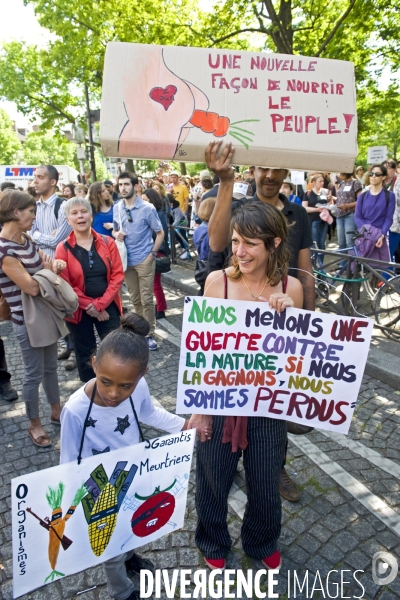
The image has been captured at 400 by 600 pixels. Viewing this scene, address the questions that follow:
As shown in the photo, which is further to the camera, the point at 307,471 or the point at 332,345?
the point at 307,471

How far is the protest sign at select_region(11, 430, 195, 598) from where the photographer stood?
5.07 feet

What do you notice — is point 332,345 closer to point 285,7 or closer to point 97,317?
point 97,317

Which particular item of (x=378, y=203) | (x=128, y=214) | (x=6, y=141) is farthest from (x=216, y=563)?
(x=6, y=141)

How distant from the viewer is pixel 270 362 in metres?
2.03

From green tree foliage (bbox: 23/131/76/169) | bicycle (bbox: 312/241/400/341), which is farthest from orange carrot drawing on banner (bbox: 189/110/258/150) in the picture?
green tree foliage (bbox: 23/131/76/169)

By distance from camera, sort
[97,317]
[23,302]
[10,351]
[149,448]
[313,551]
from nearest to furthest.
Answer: [149,448]
[313,551]
[23,302]
[97,317]
[10,351]

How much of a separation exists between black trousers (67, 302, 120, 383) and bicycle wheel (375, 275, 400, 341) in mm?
3376

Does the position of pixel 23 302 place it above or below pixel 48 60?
below

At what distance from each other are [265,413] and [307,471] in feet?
4.25

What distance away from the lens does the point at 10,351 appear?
5.57 meters

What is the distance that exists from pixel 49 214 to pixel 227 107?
11.1 feet

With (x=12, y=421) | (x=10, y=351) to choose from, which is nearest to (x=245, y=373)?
(x=12, y=421)

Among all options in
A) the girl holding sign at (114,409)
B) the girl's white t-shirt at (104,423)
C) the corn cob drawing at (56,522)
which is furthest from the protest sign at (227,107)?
the corn cob drawing at (56,522)

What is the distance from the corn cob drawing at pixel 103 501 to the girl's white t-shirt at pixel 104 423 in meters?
0.14
